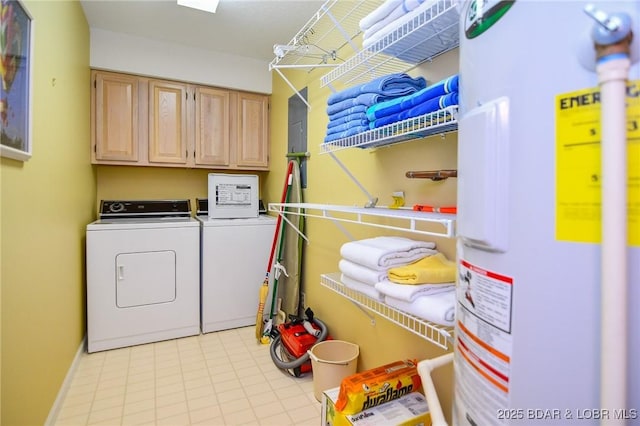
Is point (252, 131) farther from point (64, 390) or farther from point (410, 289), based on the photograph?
point (410, 289)

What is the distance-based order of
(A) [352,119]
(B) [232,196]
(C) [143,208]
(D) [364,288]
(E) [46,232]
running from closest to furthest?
(D) [364,288]
(A) [352,119]
(E) [46,232]
(C) [143,208]
(B) [232,196]

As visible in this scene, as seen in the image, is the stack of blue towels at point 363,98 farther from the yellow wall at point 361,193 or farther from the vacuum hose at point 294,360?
the vacuum hose at point 294,360

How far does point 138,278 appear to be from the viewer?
263 cm

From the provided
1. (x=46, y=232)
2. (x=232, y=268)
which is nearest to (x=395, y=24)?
(x=46, y=232)

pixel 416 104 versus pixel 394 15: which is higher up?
pixel 394 15

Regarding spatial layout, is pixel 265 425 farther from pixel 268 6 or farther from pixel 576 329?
pixel 268 6

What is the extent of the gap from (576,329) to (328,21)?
2374 mm

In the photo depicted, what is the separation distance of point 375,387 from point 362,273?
0.46 m

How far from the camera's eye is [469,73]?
70 centimetres

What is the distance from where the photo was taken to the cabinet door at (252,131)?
3338 mm

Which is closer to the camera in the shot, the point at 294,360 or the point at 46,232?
the point at 46,232

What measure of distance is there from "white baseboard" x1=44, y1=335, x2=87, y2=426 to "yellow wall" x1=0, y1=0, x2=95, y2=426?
0.16ft

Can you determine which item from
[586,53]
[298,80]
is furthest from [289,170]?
[586,53]

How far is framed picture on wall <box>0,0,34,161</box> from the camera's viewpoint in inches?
44.4
